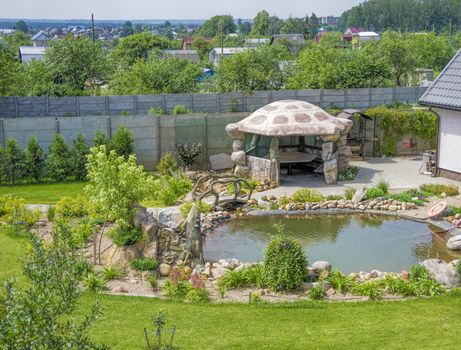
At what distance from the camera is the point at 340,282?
1308 centimetres

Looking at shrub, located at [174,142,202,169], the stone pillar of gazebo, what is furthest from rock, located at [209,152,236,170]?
the stone pillar of gazebo

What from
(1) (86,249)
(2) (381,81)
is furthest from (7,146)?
(2) (381,81)

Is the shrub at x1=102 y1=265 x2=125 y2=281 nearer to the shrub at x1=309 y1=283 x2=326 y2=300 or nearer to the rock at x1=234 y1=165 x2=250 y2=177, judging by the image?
the shrub at x1=309 y1=283 x2=326 y2=300

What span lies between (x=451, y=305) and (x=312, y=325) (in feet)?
9.50

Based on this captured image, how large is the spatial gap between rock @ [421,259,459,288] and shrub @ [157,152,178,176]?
12197 millimetres

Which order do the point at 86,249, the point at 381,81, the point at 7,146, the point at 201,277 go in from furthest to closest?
the point at 381,81
the point at 7,146
the point at 86,249
the point at 201,277

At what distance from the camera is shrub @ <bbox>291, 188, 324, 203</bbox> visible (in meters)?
20.4

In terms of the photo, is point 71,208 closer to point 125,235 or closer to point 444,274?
point 125,235

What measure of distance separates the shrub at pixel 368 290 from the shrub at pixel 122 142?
43.2 ft

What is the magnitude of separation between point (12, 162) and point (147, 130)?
520cm

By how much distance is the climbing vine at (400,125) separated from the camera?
91.1 feet

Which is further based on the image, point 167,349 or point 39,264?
point 167,349

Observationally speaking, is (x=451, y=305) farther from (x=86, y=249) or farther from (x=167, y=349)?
(x=86, y=249)

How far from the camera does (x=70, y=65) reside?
41844 millimetres
